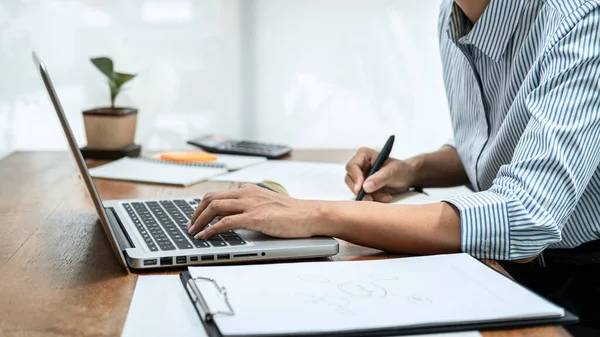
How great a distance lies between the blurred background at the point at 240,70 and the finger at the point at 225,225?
146 centimetres

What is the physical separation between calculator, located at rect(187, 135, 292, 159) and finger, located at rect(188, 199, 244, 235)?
86 cm

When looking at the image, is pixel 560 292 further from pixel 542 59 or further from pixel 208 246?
pixel 208 246

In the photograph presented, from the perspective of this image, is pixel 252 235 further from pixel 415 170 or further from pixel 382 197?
pixel 415 170

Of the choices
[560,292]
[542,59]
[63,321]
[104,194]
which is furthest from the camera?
[104,194]

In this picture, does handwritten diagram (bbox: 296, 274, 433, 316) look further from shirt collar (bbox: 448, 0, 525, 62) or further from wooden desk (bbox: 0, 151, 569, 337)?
shirt collar (bbox: 448, 0, 525, 62)

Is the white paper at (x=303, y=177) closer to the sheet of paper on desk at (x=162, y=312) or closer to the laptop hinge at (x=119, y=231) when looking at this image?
the laptop hinge at (x=119, y=231)

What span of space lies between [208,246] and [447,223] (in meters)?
0.32

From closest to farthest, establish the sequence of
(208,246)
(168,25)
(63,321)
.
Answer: (63,321) → (208,246) → (168,25)

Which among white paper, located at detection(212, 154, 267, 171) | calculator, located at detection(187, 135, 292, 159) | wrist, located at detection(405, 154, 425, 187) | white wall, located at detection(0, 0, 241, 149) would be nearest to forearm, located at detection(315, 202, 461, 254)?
wrist, located at detection(405, 154, 425, 187)

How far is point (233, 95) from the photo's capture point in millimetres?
2342

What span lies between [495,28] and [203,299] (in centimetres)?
78

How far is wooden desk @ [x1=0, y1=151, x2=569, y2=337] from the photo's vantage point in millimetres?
682

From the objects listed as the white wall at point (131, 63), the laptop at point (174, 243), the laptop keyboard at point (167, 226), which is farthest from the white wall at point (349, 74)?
the laptop at point (174, 243)

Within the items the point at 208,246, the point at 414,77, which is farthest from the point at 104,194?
the point at 414,77
